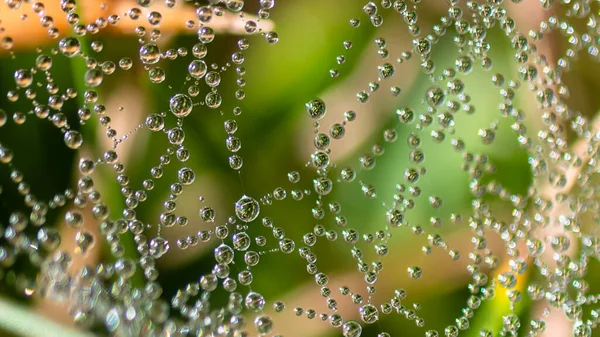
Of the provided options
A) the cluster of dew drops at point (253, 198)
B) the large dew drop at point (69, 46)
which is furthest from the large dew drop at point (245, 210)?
the large dew drop at point (69, 46)

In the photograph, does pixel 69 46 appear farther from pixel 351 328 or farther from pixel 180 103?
pixel 351 328

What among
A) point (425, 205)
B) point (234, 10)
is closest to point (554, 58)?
point (425, 205)

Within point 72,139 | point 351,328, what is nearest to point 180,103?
point 72,139

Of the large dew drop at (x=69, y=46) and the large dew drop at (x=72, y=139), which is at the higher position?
the large dew drop at (x=69, y=46)

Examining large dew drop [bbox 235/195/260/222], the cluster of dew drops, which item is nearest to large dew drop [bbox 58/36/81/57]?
the cluster of dew drops

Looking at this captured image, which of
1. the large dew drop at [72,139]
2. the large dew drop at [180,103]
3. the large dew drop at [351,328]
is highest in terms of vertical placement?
the large dew drop at [180,103]

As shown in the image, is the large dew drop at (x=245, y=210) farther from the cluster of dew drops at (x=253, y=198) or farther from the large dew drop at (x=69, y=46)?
the large dew drop at (x=69, y=46)

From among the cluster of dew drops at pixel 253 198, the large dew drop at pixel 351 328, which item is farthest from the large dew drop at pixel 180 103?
the large dew drop at pixel 351 328

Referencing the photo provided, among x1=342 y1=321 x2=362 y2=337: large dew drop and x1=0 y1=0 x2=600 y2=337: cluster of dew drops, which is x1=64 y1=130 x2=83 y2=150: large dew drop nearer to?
x1=0 y1=0 x2=600 y2=337: cluster of dew drops

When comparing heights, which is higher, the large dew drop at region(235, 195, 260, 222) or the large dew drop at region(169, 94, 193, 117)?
the large dew drop at region(169, 94, 193, 117)
